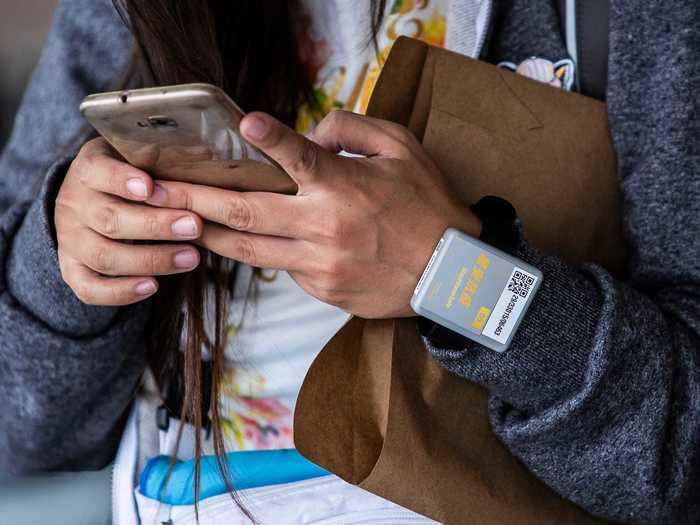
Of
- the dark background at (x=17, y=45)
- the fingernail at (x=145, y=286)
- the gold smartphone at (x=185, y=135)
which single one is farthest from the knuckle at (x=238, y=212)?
the dark background at (x=17, y=45)

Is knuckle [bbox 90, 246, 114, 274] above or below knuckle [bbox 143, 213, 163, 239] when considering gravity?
below

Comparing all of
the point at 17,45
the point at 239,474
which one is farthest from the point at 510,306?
the point at 17,45

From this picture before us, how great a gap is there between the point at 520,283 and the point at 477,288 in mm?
38

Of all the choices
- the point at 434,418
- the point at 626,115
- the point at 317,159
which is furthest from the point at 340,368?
the point at 626,115

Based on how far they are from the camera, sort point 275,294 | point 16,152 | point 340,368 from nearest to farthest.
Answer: point 340,368
point 275,294
point 16,152

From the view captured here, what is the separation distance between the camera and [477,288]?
579 mm

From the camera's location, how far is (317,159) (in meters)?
0.52

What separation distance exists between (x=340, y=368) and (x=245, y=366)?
0.25 meters

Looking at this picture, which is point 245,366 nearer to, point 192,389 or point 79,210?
point 192,389

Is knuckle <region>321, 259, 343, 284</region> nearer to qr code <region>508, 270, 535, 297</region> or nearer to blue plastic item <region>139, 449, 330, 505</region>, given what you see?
qr code <region>508, 270, 535, 297</region>

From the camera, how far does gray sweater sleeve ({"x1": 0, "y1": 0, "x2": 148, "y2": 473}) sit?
2.47 feet

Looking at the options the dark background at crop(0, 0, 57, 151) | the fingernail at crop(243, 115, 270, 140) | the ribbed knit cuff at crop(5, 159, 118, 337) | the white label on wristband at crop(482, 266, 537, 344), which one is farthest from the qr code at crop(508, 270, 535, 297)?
the dark background at crop(0, 0, 57, 151)

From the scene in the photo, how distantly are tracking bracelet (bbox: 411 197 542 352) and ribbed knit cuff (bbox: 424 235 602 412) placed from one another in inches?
0.5

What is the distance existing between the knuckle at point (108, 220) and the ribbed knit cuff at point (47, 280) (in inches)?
5.2
